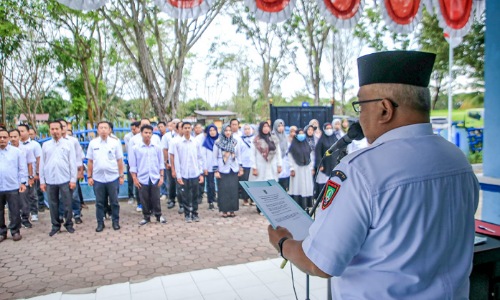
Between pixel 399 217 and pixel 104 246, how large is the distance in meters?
5.07

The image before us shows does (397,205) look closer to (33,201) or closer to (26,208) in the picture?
(26,208)

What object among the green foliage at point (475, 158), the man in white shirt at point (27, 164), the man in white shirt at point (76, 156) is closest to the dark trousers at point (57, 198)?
the man in white shirt at point (76, 156)

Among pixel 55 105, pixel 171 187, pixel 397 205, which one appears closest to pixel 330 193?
pixel 397 205

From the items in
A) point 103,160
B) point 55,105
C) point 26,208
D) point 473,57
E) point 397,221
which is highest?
point 55,105

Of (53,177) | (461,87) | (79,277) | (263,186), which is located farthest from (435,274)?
(461,87)

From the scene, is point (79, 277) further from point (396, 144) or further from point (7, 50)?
point (7, 50)

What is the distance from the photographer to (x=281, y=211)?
168cm

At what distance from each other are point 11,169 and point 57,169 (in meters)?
0.60

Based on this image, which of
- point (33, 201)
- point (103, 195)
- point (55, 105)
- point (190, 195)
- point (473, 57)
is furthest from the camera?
point (55, 105)

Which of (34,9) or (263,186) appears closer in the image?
(263,186)

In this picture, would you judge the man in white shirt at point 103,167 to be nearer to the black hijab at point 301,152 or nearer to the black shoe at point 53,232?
the black shoe at point 53,232

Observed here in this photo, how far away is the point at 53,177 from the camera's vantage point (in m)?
5.67

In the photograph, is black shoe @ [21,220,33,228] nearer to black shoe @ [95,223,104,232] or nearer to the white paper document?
black shoe @ [95,223,104,232]

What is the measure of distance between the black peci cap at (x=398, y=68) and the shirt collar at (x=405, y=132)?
0.45 feet
